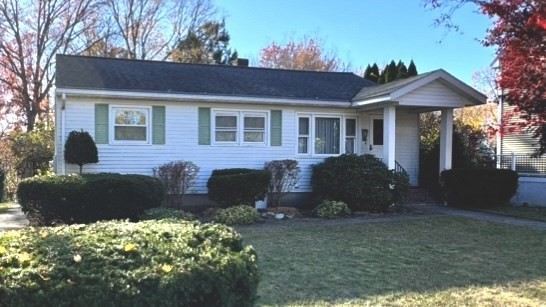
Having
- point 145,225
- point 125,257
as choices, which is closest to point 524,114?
point 145,225

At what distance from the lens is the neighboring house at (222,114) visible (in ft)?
41.7

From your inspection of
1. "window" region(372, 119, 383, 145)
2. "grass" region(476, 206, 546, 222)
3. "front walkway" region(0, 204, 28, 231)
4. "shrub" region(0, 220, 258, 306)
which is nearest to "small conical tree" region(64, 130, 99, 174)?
"front walkway" region(0, 204, 28, 231)

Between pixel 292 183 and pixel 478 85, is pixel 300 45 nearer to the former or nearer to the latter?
pixel 478 85

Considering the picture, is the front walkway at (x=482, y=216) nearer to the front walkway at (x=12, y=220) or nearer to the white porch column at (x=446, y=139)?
the white porch column at (x=446, y=139)

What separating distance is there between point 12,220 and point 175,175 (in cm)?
394

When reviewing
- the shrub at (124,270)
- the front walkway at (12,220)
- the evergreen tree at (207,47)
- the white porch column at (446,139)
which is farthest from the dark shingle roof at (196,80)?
the evergreen tree at (207,47)

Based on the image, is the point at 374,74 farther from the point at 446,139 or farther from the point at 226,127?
the point at 226,127

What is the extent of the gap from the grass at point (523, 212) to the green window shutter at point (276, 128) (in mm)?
5923

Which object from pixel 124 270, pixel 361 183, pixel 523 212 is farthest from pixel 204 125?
pixel 124 270

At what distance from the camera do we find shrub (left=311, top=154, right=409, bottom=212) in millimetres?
12984

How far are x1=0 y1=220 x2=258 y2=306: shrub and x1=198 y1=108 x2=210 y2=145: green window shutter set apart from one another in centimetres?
990

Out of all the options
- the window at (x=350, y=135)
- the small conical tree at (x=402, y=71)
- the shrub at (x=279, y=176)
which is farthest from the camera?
the small conical tree at (x=402, y=71)

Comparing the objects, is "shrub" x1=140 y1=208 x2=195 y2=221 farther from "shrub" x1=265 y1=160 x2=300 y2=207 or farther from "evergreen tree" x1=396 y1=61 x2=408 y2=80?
"evergreen tree" x1=396 y1=61 x2=408 y2=80

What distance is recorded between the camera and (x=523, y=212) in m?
13.2
